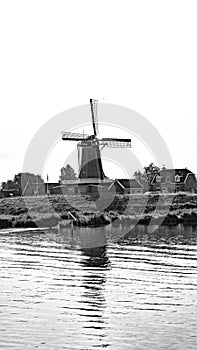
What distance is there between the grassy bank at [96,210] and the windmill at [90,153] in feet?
8.77

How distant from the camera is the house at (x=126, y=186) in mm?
74125

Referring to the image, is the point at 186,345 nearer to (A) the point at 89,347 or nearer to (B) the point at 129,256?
(A) the point at 89,347

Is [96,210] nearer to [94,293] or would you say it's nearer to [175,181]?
[175,181]

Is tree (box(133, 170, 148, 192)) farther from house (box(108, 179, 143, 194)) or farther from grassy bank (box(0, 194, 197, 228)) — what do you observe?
grassy bank (box(0, 194, 197, 228))

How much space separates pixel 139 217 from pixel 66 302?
106ft

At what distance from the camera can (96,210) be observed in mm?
58719

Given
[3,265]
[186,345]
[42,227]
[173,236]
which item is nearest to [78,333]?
[186,345]

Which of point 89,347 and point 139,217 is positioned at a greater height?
point 139,217

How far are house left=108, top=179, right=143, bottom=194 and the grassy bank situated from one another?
6.15 meters

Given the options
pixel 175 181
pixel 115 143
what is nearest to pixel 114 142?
pixel 115 143

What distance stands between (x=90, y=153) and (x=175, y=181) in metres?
22.0

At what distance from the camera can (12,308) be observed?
47.9 ft

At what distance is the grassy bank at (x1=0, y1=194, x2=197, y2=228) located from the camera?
4634 cm

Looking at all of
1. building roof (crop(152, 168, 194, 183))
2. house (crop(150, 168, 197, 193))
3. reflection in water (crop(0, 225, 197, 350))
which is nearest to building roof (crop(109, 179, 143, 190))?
house (crop(150, 168, 197, 193))
